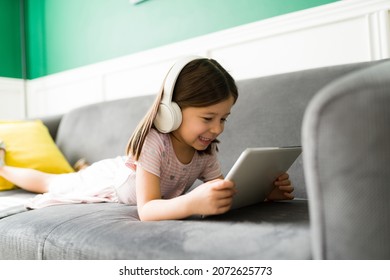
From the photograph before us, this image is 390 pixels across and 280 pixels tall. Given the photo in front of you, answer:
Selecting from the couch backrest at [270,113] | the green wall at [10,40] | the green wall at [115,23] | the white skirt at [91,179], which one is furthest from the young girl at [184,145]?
the green wall at [10,40]

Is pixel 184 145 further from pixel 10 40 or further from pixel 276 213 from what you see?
pixel 10 40

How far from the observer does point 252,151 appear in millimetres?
770

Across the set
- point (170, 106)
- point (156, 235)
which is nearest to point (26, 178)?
point (170, 106)

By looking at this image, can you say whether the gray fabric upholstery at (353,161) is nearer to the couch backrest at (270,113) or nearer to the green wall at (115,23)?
the couch backrest at (270,113)

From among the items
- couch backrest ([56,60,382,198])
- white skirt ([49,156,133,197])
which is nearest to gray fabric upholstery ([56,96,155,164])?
couch backrest ([56,60,382,198])

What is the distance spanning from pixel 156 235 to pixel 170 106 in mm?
338

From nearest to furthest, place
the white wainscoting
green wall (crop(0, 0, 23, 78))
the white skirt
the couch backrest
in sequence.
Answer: the couch backrest, the white skirt, the white wainscoting, green wall (crop(0, 0, 23, 78))

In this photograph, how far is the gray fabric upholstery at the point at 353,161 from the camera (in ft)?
1.68

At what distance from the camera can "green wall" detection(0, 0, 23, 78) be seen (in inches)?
111

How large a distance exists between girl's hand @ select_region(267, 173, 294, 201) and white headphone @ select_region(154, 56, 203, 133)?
1.05ft

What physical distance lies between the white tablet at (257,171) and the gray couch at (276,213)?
0.04m

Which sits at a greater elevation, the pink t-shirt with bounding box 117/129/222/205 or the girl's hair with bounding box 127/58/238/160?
the girl's hair with bounding box 127/58/238/160

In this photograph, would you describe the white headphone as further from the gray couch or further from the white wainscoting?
the white wainscoting
